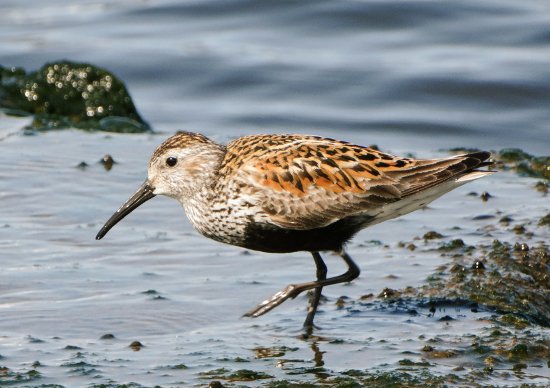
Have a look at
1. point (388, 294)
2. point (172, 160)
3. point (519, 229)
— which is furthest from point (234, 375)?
point (519, 229)

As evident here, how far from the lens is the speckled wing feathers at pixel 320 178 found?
7.89 m

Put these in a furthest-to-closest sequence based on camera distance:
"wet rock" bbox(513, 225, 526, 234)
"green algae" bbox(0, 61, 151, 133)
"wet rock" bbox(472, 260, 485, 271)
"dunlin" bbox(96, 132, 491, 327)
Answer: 1. "green algae" bbox(0, 61, 151, 133)
2. "wet rock" bbox(513, 225, 526, 234)
3. "wet rock" bbox(472, 260, 485, 271)
4. "dunlin" bbox(96, 132, 491, 327)

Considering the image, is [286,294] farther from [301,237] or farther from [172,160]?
[172,160]

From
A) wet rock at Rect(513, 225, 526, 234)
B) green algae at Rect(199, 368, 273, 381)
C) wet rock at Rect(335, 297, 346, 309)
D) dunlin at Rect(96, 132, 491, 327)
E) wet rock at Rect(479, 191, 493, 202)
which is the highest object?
dunlin at Rect(96, 132, 491, 327)

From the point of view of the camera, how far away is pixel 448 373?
6.88 m

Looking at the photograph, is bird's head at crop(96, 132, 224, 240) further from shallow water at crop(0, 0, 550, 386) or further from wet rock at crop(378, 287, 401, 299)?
wet rock at crop(378, 287, 401, 299)

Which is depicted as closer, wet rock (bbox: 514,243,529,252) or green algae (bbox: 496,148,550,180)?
wet rock (bbox: 514,243,529,252)

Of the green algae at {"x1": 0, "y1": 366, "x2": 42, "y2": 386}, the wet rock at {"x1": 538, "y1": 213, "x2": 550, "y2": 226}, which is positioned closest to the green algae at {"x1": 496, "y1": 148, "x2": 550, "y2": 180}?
the wet rock at {"x1": 538, "y1": 213, "x2": 550, "y2": 226}

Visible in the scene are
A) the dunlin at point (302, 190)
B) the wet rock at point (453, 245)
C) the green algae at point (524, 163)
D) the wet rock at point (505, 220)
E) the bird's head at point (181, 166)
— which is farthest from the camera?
the green algae at point (524, 163)

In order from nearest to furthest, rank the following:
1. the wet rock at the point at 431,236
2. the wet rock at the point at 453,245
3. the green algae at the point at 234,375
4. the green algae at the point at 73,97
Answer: the green algae at the point at 234,375
the wet rock at the point at 453,245
the wet rock at the point at 431,236
the green algae at the point at 73,97

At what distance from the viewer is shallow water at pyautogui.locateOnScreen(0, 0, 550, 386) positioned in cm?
750

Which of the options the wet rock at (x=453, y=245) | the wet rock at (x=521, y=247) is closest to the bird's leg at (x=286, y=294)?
the wet rock at (x=453, y=245)

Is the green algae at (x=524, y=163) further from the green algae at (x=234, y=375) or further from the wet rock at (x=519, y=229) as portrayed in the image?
the green algae at (x=234, y=375)

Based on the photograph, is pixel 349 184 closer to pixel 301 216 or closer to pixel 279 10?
pixel 301 216
